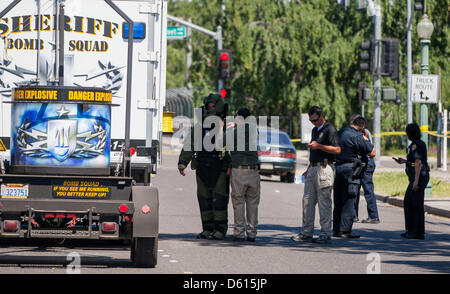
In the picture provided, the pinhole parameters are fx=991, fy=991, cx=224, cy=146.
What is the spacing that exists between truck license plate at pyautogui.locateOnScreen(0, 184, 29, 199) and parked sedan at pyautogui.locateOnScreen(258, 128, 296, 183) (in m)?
18.0

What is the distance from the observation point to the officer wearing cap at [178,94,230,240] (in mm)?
14109

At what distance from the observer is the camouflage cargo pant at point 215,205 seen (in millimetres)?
14102

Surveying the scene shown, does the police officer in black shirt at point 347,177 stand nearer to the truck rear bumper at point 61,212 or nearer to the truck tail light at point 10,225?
the truck rear bumper at point 61,212

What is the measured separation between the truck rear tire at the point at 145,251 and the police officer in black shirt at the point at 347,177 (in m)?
5.03

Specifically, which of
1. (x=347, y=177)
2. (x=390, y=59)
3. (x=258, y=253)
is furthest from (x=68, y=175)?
(x=390, y=59)

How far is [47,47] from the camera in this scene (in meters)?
13.1

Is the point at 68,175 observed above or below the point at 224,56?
below

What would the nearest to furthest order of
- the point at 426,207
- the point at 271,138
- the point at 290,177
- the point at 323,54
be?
the point at 426,207
the point at 271,138
the point at 290,177
the point at 323,54

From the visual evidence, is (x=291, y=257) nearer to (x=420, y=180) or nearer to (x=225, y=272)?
(x=225, y=272)

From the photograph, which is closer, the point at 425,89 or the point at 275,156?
the point at 425,89

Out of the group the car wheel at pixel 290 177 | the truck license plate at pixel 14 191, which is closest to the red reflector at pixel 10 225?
the truck license plate at pixel 14 191

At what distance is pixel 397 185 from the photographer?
2611 centimetres

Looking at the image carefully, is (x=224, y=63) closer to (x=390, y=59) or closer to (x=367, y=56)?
(x=367, y=56)

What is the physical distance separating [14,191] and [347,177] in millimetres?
6418
